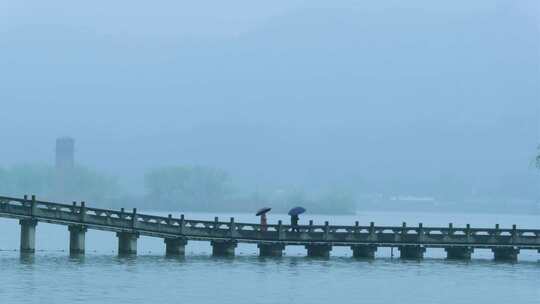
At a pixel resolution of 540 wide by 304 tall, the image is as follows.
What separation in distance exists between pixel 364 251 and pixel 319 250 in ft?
9.02

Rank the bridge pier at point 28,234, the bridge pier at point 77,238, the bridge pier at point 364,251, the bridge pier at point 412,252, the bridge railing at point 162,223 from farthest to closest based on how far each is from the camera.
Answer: the bridge pier at point 412,252
the bridge pier at point 364,251
the bridge pier at point 77,238
the bridge pier at point 28,234
the bridge railing at point 162,223

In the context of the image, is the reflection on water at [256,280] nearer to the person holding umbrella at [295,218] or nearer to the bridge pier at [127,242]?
the bridge pier at [127,242]

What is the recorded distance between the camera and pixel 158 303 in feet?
170

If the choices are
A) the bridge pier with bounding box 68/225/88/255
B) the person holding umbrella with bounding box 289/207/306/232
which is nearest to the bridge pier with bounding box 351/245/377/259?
the person holding umbrella with bounding box 289/207/306/232

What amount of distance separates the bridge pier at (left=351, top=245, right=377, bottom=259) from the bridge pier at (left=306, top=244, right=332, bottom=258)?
165 cm

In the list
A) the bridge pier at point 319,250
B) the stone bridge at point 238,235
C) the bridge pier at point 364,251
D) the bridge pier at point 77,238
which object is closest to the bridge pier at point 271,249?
the stone bridge at point 238,235

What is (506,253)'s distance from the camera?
80.6 metres

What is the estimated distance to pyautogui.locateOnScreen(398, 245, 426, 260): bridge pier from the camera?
79.5 m

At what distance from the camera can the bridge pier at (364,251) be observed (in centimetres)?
7919

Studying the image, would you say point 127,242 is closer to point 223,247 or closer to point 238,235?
point 223,247

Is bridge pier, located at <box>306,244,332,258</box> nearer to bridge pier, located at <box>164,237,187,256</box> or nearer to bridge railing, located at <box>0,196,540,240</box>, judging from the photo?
bridge railing, located at <box>0,196,540,240</box>

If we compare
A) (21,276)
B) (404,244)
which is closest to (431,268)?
(404,244)

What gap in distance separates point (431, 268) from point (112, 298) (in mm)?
25634

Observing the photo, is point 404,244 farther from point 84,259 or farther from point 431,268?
point 84,259
